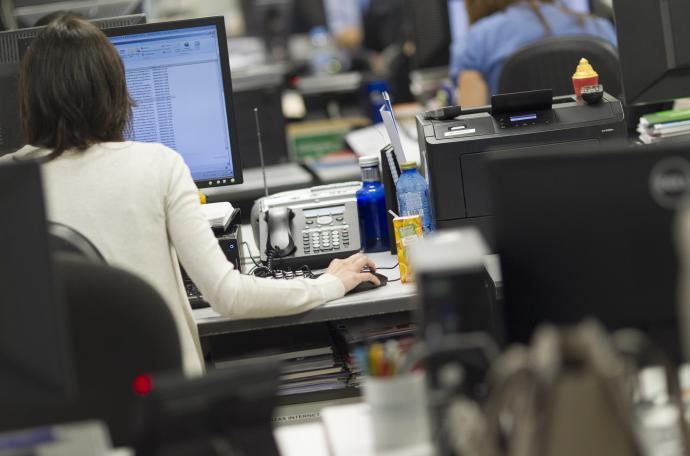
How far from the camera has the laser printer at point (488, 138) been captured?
7.91ft

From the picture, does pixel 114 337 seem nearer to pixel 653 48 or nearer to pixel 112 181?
pixel 112 181

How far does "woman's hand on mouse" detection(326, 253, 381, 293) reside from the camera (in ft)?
7.41

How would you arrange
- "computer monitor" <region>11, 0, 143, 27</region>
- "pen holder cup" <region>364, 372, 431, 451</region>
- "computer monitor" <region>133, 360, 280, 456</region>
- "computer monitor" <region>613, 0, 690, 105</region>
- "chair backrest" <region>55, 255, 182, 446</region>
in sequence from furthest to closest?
"computer monitor" <region>11, 0, 143, 27</region>
"computer monitor" <region>613, 0, 690, 105</region>
"chair backrest" <region>55, 255, 182, 446</region>
"pen holder cup" <region>364, 372, 431, 451</region>
"computer monitor" <region>133, 360, 280, 456</region>

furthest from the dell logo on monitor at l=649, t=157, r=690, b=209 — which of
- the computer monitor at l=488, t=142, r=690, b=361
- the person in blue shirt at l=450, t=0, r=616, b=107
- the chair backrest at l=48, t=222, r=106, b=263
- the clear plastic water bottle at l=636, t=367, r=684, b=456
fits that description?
the person in blue shirt at l=450, t=0, r=616, b=107

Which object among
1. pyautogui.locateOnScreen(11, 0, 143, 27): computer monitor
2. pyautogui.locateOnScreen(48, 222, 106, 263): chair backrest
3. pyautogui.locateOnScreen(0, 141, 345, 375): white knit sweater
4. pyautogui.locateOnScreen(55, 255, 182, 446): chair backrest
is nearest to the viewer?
pyautogui.locateOnScreen(55, 255, 182, 446): chair backrest

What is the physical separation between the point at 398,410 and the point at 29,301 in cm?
49

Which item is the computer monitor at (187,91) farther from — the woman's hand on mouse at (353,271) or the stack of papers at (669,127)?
the stack of papers at (669,127)

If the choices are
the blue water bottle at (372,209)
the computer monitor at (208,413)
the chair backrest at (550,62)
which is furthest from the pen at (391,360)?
the chair backrest at (550,62)

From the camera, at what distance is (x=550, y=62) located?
3.19 m

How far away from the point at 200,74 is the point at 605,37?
1572mm

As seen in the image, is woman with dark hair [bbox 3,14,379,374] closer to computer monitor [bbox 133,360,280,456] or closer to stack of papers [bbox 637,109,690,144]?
computer monitor [bbox 133,360,280,456]

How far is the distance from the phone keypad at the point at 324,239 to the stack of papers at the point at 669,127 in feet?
2.63

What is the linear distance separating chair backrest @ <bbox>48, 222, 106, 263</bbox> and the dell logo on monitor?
0.87m

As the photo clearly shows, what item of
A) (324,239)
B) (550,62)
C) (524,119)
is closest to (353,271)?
(324,239)
